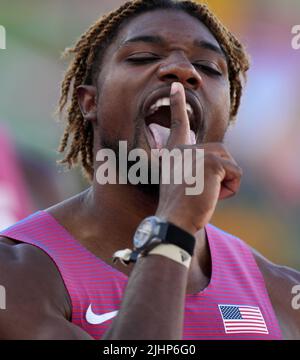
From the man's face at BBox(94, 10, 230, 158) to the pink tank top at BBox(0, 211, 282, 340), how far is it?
352 millimetres

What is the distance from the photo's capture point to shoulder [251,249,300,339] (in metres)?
2.41

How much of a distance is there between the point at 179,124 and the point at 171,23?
1.82 feet

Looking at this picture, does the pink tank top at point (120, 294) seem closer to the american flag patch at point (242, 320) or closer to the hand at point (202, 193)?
the american flag patch at point (242, 320)

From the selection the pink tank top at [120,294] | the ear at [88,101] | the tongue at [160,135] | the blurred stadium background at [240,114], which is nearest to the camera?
the pink tank top at [120,294]

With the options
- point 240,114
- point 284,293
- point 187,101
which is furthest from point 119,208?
point 240,114

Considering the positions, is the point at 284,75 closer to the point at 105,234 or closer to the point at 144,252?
the point at 105,234

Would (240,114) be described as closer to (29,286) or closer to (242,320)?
(242,320)

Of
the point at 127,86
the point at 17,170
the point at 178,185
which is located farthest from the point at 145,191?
the point at 17,170

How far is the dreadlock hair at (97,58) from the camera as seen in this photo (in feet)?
8.35

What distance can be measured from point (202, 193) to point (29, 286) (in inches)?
20.7

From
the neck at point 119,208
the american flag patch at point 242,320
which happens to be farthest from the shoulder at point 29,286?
the american flag patch at point 242,320

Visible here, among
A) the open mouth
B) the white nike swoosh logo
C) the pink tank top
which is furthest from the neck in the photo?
the white nike swoosh logo

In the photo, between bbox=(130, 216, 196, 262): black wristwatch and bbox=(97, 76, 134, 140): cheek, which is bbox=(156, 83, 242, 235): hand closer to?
bbox=(130, 216, 196, 262): black wristwatch

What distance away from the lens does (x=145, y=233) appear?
1.80 meters
